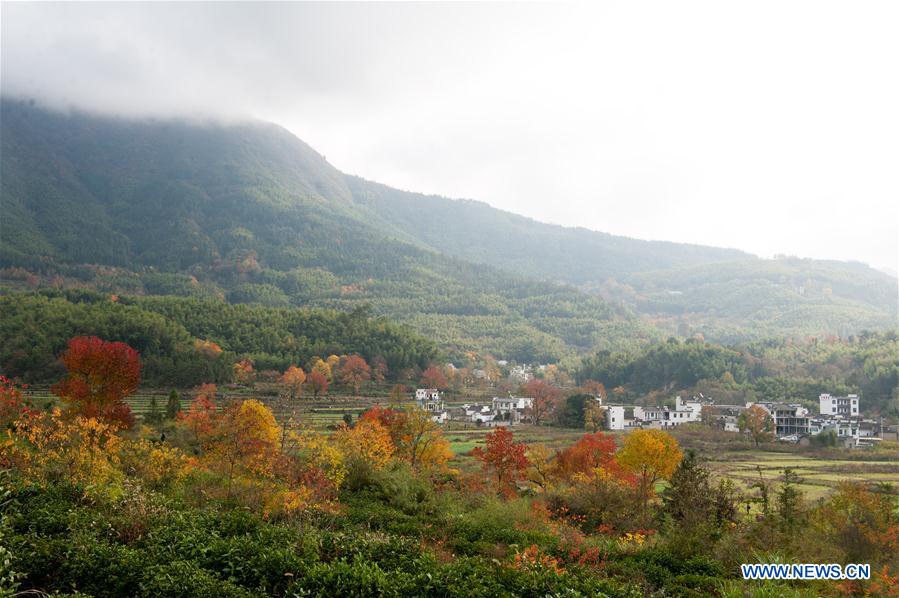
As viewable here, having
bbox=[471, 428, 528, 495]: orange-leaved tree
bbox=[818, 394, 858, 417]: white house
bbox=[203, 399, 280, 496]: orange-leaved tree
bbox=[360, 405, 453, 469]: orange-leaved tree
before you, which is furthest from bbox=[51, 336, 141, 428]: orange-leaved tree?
bbox=[818, 394, 858, 417]: white house

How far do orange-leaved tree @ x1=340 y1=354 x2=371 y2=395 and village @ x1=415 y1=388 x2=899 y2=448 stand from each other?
655cm

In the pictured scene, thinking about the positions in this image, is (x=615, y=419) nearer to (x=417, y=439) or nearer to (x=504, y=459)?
(x=417, y=439)

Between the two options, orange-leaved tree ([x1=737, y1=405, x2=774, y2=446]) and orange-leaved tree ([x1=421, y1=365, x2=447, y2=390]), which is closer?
orange-leaved tree ([x1=737, y1=405, x2=774, y2=446])

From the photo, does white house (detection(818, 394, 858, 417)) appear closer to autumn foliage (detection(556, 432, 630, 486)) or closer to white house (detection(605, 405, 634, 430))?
white house (detection(605, 405, 634, 430))

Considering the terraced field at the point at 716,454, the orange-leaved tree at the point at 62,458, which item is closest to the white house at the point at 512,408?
the terraced field at the point at 716,454

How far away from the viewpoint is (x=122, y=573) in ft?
22.8

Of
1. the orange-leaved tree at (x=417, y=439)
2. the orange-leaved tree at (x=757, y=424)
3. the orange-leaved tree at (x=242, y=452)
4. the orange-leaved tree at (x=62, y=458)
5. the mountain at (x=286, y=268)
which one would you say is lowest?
the orange-leaved tree at (x=757, y=424)

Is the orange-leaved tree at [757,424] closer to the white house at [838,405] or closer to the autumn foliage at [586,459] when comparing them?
the white house at [838,405]

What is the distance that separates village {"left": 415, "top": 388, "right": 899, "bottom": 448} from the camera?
51.4 m

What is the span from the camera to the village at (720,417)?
51438mm

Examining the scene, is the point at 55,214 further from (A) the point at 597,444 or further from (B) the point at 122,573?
(B) the point at 122,573

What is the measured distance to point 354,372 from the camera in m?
63.3

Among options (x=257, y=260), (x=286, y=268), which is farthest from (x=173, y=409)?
(x=257, y=260)

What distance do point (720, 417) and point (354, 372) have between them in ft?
129
